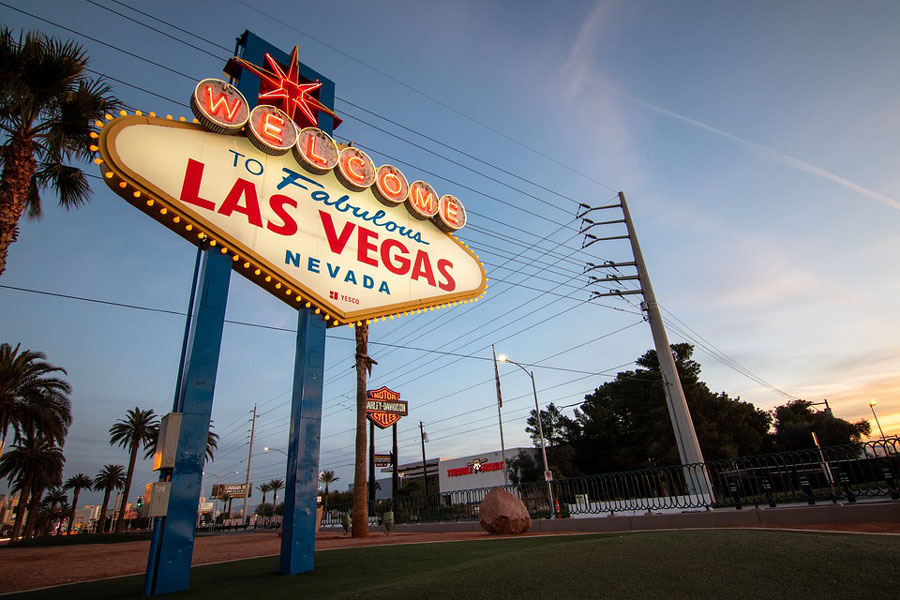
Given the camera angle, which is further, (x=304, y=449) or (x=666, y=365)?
(x=666, y=365)

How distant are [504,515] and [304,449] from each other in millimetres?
8877

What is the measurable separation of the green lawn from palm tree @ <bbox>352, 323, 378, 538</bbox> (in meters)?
12.0

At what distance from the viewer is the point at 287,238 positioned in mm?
8375

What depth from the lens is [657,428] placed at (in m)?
44.8

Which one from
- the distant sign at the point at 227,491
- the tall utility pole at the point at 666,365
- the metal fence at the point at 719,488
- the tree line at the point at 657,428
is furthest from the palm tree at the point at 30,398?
the distant sign at the point at 227,491

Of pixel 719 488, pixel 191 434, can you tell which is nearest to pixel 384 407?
pixel 719 488

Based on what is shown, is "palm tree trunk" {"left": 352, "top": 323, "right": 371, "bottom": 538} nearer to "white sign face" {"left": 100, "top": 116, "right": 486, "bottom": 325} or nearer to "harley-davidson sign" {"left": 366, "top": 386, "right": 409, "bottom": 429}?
"harley-davidson sign" {"left": 366, "top": 386, "right": 409, "bottom": 429}

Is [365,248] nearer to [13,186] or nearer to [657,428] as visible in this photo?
[13,186]

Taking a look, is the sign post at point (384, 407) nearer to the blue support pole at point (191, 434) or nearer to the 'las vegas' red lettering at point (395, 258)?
the 'las vegas' red lettering at point (395, 258)

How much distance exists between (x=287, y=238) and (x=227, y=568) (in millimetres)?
6401

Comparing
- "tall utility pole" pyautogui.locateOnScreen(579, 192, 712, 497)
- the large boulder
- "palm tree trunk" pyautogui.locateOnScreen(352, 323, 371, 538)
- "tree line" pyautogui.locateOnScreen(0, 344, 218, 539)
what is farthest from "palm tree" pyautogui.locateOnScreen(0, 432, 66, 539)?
"tall utility pole" pyautogui.locateOnScreen(579, 192, 712, 497)

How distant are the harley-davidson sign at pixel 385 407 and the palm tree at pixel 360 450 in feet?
25.3

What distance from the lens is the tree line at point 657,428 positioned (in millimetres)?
44219

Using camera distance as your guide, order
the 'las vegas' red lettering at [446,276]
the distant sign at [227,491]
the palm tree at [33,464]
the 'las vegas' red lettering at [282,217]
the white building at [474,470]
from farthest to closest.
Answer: the distant sign at [227,491] → the white building at [474,470] → the palm tree at [33,464] → the 'las vegas' red lettering at [446,276] → the 'las vegas' red lettering at [282,217]
